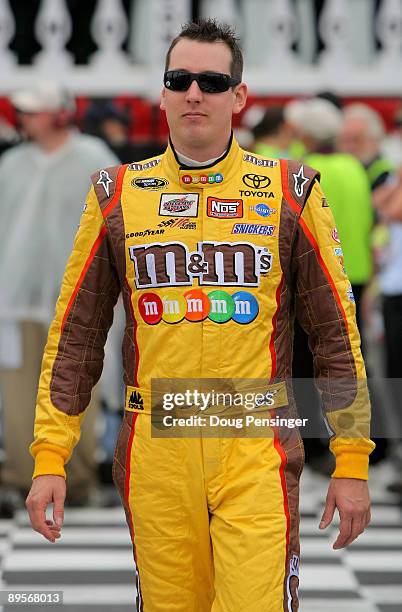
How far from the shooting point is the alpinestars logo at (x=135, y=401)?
12.2 ft

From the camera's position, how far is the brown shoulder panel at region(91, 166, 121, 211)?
12.4 ft

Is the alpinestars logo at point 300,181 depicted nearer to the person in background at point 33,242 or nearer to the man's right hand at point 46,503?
the man's right hand at point 46,503

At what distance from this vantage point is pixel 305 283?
376 centimetres

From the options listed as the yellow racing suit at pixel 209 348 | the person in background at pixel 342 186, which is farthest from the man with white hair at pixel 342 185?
the yellow racing suit at pixel 209 348

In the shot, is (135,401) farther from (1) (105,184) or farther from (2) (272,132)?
(2) (272,132)

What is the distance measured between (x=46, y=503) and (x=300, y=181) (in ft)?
3.50

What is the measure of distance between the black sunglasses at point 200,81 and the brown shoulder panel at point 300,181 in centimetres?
29

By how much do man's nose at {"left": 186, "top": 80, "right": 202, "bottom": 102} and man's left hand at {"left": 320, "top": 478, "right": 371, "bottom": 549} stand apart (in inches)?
40.9

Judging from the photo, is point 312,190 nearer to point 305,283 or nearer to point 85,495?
point 305,283

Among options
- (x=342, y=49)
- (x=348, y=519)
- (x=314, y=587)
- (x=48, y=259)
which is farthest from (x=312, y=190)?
(x=342, y=49)

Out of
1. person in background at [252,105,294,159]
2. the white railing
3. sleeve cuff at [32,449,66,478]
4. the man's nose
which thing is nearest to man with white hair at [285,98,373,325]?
person in background at [252,105,294,159]

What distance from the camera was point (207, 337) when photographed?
11.9 feet

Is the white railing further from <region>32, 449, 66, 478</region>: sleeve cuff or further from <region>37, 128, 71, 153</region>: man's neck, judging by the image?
<region>32, 449, 66, 478</region>: sleeve cuff

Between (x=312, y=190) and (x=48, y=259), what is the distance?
405 cm
